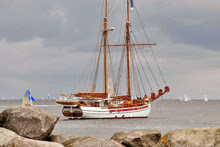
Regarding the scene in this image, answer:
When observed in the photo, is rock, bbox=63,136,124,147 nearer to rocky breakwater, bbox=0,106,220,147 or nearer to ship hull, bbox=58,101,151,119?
rocky breakwater, bbox=0,106,220,147

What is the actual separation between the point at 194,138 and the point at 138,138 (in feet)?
18.8

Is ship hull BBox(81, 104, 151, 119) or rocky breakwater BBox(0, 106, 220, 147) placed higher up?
rocky breakwater BBox(0, 106, 220, 147)

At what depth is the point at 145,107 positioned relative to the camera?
76812mm

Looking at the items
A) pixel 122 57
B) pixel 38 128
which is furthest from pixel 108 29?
pixel 38 128

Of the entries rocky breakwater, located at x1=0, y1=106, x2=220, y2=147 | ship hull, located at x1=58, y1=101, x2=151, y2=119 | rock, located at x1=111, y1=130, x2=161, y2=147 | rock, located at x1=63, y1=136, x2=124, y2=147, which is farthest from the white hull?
rock, located at x1=63, y1=136, x2=124, y2=147

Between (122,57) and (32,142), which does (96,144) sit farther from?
(122,57)

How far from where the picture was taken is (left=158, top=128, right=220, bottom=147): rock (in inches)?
391

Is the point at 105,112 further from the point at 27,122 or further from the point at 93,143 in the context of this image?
the point at 93,143

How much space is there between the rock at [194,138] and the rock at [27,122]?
28.8 feet

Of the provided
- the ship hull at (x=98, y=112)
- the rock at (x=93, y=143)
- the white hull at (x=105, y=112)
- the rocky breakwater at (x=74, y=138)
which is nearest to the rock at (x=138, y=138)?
the rocky breakwater at (x=74, y=138)

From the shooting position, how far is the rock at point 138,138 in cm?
1557

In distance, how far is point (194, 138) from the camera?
10.2 m

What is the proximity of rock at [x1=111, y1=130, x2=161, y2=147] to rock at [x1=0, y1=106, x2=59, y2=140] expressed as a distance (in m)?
4.38

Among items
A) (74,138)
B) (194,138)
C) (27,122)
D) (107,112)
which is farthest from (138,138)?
(107,112)
